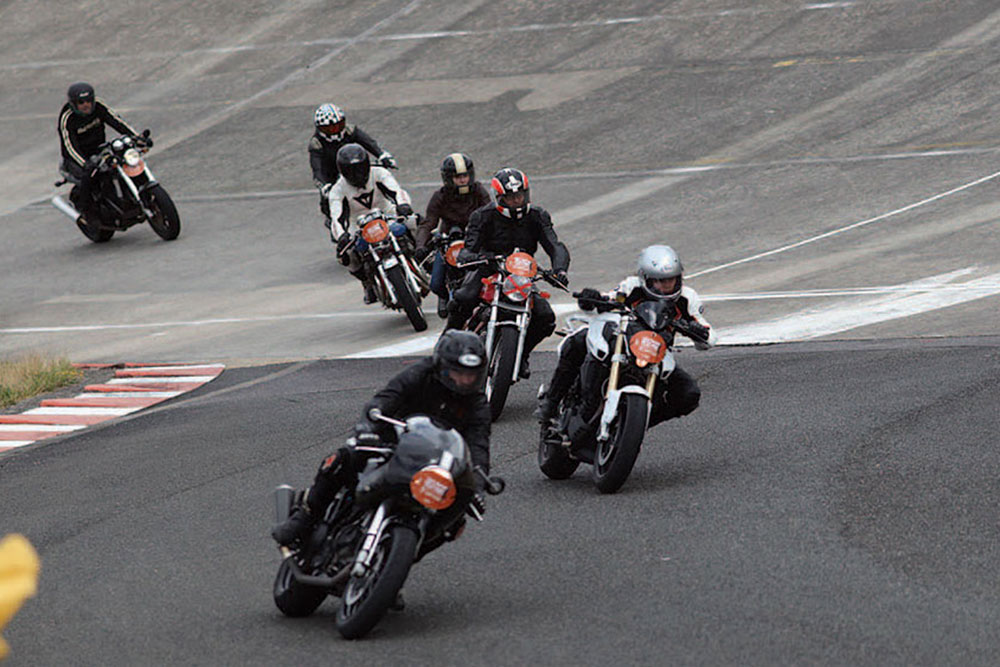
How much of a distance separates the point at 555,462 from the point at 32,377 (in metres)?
8.27

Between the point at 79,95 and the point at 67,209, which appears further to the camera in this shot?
the point at 67,209

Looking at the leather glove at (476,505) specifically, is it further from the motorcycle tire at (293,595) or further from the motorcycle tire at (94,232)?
the motorcycle tire at (94,232)

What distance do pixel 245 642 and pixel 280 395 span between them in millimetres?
7714

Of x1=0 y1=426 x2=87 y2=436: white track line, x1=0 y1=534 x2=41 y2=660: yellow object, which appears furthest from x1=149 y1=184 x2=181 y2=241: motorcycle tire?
x1=0 y1=534 x2=41 y2=660: yellow object

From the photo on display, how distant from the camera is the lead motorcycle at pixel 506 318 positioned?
12.4m

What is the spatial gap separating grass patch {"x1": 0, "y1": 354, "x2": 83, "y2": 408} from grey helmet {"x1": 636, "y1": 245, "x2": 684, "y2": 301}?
8464mm

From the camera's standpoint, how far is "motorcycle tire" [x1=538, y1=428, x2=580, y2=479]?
10.7m

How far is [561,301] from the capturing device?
61.3 feet

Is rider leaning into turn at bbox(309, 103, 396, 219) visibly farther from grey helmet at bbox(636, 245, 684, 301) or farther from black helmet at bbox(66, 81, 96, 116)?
grey helmet at bbox(636, 245, 684, 301)

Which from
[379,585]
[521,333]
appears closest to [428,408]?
[379,585]

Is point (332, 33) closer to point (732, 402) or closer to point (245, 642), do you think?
point (732, 402)

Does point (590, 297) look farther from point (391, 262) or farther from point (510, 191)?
point (391, 262)

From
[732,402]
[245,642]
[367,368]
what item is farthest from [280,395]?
[245,642]

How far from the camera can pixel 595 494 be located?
34.0 feet
